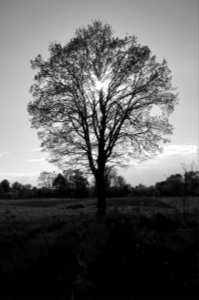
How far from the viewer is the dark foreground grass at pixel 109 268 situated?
4.65 meters

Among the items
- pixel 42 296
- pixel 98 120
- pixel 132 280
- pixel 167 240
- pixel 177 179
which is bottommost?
pixel 42 296

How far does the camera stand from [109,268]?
5.28 metres

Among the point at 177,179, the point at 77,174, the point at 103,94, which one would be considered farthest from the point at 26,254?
the point at 103,94

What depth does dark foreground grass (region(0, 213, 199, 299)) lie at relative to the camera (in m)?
4.65

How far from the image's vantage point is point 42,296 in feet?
15.4

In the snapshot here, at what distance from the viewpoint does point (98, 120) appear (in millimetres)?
15766

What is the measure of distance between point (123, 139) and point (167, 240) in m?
10.2

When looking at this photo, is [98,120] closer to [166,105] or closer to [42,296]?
[166,105]

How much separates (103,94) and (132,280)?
12.9 meters

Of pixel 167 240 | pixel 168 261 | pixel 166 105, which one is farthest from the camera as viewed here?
pixel 166 105

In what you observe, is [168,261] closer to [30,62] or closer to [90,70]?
[90,70]

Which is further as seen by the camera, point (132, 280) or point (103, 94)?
point (103, 94)

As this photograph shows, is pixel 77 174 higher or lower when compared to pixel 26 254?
higher

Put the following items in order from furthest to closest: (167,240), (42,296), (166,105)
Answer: (166,105), (167,240), (42,296)
